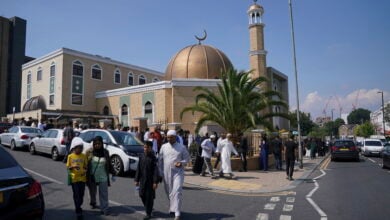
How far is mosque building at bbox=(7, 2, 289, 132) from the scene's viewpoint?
1267 inches

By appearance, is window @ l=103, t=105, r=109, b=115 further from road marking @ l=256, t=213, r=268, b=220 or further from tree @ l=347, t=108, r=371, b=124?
tree @ l=347, t=108, r=371, b=124

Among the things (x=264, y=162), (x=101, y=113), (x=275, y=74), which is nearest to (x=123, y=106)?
(x=101, y=113)

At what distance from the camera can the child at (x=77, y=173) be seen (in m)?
5.66

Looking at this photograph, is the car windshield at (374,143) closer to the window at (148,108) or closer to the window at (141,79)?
the window at (148,108)

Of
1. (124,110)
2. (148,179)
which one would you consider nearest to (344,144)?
(148,179)

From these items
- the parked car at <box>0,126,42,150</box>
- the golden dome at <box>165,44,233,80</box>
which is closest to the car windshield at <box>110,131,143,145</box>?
the parked car at <box>0,126,42,150</box>

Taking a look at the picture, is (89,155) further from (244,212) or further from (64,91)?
(64,91)

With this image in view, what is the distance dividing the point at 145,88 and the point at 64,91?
35.7ft

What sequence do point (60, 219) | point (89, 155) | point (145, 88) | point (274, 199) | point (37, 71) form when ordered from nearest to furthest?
point (60, 219), point (89, 155), point (274, 199), point (145, 88), point (37, 71)

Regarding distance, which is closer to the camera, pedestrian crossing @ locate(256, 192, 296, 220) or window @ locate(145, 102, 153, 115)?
pedestrian crossing @ locate(256, 192, 296, 220)

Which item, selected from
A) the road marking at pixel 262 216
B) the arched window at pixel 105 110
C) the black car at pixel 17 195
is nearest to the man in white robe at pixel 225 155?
the road marking at pixel 262 216

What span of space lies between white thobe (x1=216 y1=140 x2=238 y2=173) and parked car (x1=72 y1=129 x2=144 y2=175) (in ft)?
10.8

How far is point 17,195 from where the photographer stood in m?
4.15

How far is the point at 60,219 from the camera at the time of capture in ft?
18.7
